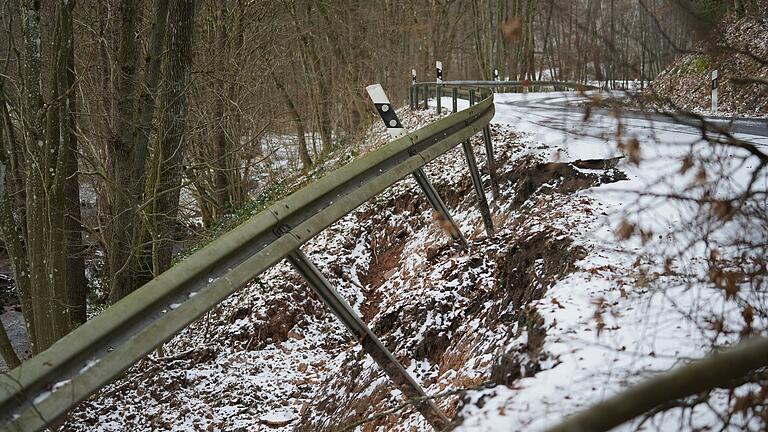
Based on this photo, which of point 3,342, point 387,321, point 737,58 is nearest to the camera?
point 737,58

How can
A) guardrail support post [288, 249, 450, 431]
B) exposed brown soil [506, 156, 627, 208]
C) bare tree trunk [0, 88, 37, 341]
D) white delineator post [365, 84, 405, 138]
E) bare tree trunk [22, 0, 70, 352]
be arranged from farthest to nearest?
bare tree trunk [0, 88, 37, 341]
bare tree trunk [22, 0, 70, 352]
white delineator post [365, 84, 405, 138]
exposed brown soil [506, 156, 627, 208]
guardrail support post [288, 249, 450, 431]

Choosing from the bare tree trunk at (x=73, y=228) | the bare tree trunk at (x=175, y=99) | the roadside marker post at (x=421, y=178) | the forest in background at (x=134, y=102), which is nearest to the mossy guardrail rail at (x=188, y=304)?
the roadside marker post at (x=421, y=178)

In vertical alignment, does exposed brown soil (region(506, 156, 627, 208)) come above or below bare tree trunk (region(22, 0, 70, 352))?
below

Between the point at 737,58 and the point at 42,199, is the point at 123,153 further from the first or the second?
the point at 737,58

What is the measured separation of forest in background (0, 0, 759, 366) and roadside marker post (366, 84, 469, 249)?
141 centimetres

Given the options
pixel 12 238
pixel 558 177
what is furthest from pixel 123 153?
pixel 558 177

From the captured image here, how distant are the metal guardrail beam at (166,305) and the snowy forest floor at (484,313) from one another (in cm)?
118

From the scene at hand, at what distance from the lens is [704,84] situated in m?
19.1

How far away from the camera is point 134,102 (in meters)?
11.7

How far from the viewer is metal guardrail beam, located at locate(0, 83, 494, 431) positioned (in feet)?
8.60

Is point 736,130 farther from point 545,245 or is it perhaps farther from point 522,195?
point 522,195

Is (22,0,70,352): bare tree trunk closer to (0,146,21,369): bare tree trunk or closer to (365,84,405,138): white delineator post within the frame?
(0,146,21,369): bare tree trunk

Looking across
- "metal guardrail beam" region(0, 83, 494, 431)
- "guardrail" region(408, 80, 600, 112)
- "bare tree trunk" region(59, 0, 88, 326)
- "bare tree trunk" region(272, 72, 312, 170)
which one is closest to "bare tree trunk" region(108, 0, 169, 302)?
"bare tree trunk" region(59, 0, 88, 326)

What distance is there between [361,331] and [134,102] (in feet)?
29.9
